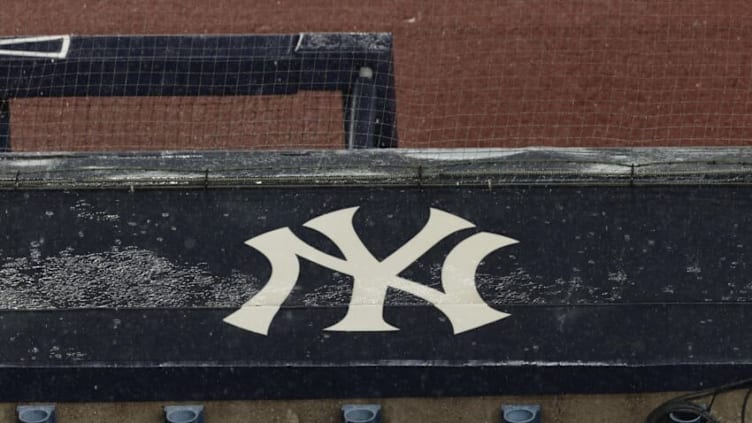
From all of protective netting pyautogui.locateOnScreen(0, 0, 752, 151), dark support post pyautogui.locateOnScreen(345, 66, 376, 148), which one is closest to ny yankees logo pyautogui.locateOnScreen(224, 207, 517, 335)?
dark support post pyautogui.locateOnScreen(345, 66, 376, 148)

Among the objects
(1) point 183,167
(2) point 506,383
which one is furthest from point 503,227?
(1) point 183,167

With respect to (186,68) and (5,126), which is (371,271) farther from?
(5,126)

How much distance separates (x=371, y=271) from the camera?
623 cm

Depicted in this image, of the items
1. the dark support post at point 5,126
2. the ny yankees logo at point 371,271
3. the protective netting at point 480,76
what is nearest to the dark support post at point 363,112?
the ny yankees logo at point 371,271

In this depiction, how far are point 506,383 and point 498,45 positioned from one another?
5.39 m

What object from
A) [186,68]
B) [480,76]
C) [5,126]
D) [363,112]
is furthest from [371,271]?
[480,76]

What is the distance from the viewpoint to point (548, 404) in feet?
20.3

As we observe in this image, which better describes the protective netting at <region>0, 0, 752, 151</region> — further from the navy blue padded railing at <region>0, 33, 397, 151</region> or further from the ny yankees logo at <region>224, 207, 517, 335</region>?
the ny yankees logo at <region>224, 207, 517, 335</region>

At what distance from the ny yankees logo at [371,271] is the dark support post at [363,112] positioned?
1.02 m

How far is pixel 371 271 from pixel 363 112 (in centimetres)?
129

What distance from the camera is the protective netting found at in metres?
10.2

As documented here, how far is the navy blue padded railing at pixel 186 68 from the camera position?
24.3 feet

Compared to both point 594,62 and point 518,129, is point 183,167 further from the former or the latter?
point 594,62

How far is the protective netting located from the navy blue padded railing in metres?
2.28
